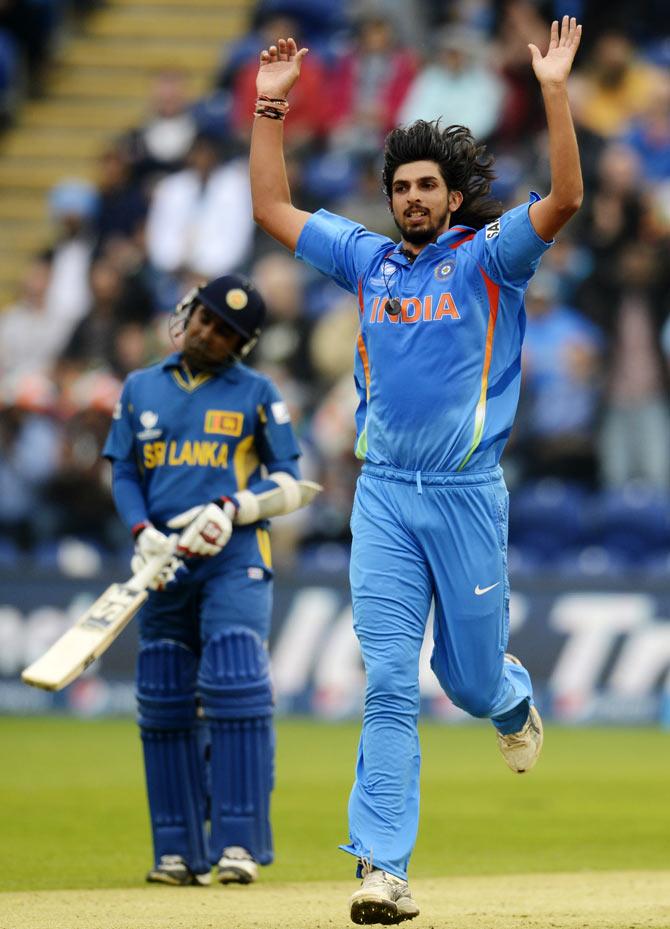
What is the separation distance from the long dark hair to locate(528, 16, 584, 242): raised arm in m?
0.44

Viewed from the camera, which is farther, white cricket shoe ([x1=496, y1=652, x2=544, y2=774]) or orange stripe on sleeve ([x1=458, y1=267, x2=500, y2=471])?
white cricket shoe ([x1=496, y1=652, x2=544, y2=774])

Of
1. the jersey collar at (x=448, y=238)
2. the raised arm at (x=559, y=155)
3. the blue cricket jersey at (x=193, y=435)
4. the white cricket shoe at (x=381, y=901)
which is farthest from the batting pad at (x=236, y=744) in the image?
the raised arm at (x=559, y=155)

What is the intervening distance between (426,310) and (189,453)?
1896 mm

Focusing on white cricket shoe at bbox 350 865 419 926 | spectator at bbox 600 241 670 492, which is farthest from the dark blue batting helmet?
spectator at bbox 600 241 670 492

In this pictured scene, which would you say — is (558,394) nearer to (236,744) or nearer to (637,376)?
(637,376)

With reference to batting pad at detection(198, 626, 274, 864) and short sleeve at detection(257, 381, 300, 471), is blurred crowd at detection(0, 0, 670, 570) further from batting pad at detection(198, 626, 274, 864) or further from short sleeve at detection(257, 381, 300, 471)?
batting pad at detection(198, 626, 274, 864)

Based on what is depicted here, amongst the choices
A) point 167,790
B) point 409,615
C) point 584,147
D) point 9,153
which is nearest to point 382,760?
point 409,615

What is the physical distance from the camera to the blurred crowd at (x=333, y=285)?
14562mm

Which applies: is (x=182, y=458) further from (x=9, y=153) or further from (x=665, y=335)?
(x=9, y=153)

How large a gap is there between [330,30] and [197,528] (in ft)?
41.7

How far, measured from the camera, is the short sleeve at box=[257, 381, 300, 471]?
758 centimetres

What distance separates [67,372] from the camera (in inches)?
664

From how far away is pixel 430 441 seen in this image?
5.88 metres

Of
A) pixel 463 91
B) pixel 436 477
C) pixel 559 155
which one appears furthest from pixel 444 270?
pixel 463 91
